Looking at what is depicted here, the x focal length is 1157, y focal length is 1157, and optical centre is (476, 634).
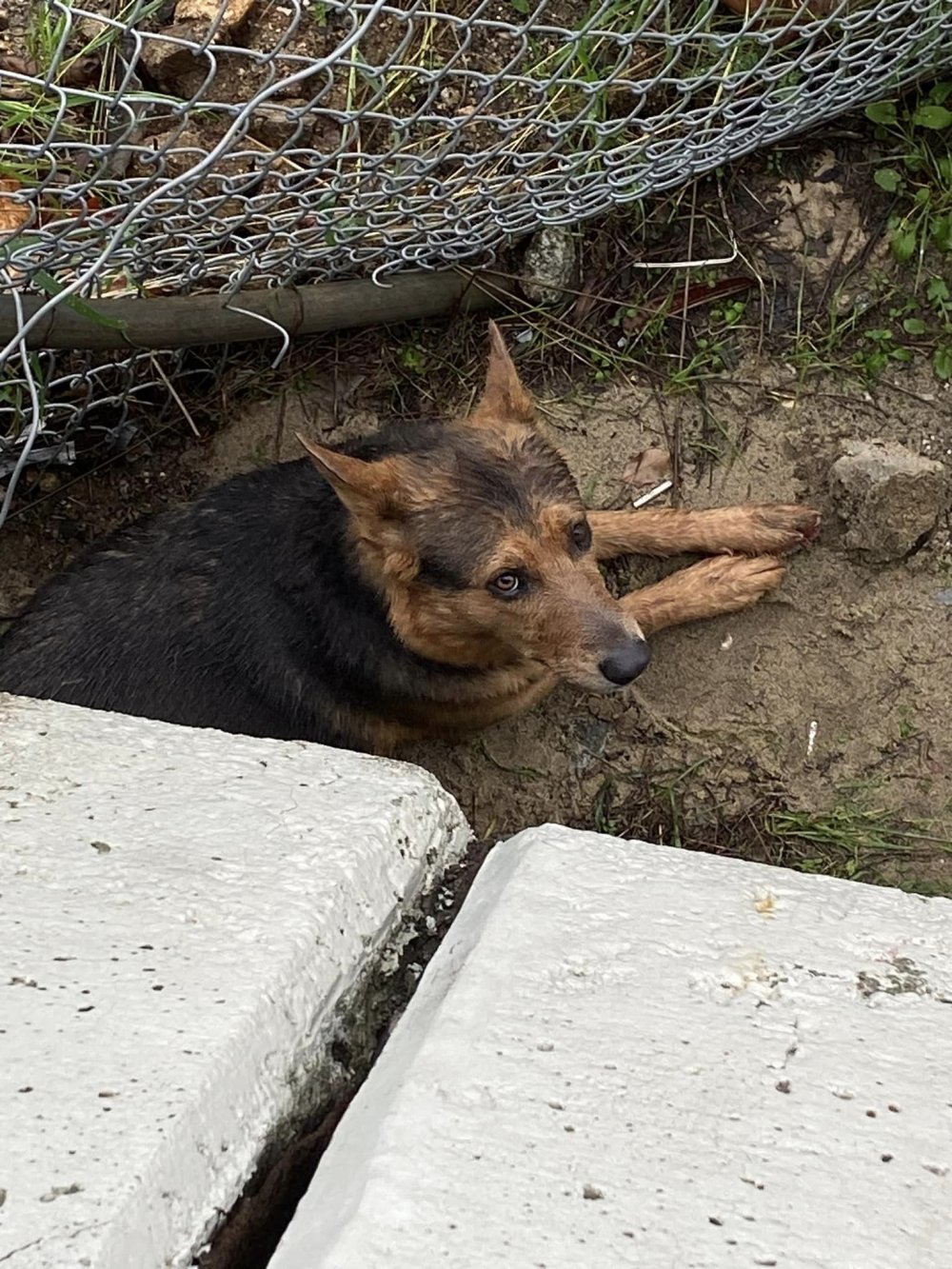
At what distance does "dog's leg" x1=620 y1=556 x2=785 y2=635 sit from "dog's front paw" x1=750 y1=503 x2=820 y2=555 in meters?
0.05

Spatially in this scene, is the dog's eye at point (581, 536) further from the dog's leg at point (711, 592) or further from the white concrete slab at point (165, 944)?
the white concrete slab at point (165, 944)

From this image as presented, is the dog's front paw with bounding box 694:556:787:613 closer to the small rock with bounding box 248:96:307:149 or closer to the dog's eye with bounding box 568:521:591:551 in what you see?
the dog's eye with bounding box 568:521:591:551

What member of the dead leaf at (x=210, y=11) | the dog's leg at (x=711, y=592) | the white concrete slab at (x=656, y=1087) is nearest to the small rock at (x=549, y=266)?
the dog's leg at (x=711, y=592)

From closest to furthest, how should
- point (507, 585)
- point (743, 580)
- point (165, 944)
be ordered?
point (165, 944) → point (507, 585) → point (743, 580)

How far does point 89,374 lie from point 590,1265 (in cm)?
331

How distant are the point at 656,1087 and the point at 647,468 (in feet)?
8.96

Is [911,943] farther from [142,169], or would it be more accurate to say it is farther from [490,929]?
[142,169]

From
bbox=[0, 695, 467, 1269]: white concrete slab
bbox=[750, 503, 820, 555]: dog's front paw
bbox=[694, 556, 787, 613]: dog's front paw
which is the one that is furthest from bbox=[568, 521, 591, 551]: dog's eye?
bbox=[0, 695, 467, 1269]: white concrete slab

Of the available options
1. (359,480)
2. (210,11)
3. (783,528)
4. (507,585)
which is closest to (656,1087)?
(507,585)

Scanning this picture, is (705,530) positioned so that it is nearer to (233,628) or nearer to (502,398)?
(502,398)

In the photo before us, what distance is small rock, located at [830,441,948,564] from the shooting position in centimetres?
366

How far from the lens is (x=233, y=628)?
342 cm

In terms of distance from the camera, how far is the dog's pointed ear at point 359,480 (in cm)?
306

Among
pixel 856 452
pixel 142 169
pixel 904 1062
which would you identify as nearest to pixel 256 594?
pixel 142 169
